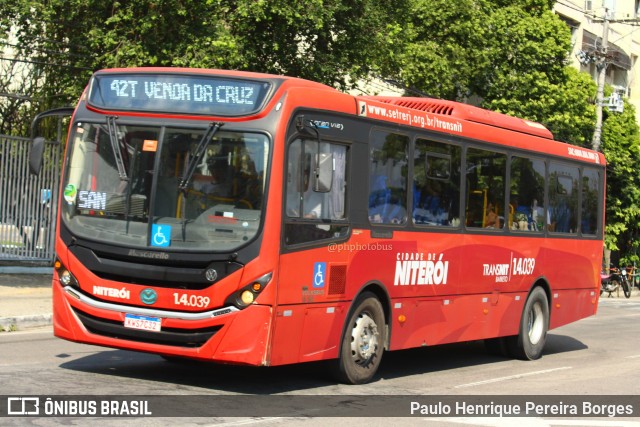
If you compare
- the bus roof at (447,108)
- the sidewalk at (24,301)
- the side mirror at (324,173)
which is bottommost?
the sidewalk at (24,301)

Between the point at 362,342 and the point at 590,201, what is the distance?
8.05 m

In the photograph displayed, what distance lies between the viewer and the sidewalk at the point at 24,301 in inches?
636

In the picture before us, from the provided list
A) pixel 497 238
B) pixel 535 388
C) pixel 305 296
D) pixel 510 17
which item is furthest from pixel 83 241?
pixel 510 17

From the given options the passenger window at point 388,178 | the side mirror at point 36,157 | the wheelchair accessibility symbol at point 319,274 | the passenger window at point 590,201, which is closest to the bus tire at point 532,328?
the passenger window at point 590,201

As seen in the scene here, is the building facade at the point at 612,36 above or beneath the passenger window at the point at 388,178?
above

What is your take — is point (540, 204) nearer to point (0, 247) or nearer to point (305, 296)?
point (305, 296)

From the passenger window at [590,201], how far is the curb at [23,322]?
351 inches

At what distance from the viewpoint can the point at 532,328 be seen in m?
16.4

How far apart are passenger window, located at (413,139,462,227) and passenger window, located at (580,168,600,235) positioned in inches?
197

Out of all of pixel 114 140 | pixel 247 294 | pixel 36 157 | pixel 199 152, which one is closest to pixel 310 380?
pixel 247 294

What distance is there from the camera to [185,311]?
32.8 feet

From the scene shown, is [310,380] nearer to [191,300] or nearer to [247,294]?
[247,294]

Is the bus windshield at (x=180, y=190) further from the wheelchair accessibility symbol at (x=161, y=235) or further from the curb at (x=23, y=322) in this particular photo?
the curb at (x=23, y=322)

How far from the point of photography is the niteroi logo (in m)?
12.3
